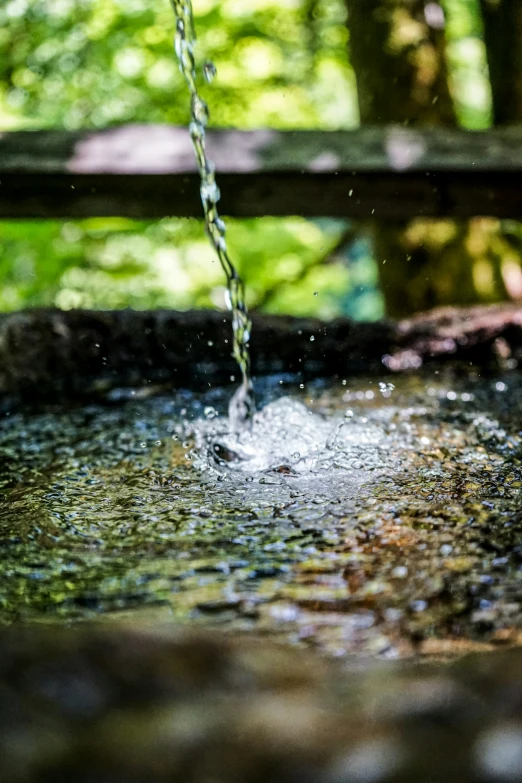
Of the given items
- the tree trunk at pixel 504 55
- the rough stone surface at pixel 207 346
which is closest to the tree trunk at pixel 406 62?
the tree trunk at pixel 504 55

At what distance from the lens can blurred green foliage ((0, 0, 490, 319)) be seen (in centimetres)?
513

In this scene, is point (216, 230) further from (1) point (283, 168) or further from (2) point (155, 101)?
(2) point (155, 101)

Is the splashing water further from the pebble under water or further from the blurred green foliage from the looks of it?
the blurred green foliage

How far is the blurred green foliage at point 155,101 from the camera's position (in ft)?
16.8

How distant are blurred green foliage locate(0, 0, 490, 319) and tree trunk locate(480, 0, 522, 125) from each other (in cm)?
132

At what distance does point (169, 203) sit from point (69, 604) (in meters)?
2.12

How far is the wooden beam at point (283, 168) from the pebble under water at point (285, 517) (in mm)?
891

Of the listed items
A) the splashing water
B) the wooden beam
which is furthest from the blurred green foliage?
the splashing water

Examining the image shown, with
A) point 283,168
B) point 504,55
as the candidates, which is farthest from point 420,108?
point 283,168

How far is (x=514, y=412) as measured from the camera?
2062 millimetres

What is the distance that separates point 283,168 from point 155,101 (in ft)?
9.98

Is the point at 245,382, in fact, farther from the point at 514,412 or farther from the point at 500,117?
the point at 500,117

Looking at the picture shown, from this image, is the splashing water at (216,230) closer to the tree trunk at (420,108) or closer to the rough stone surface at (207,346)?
the rough stone surface at (207,346)

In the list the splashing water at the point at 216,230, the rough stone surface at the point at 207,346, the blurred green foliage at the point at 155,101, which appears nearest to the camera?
the splashing water at the point at 216,230
